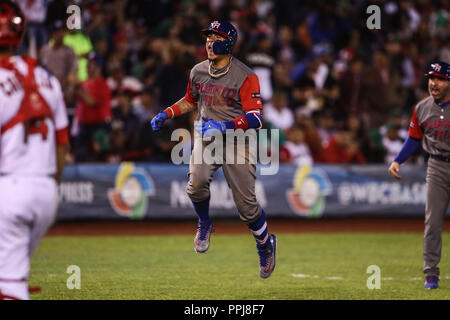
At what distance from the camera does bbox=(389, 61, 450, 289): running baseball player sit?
826 cm

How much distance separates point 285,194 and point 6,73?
37.0 feet

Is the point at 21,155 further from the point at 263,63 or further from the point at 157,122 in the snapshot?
the point at 263,63

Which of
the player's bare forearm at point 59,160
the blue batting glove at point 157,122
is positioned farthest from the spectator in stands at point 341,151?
the player's bare forearm at point 59,160

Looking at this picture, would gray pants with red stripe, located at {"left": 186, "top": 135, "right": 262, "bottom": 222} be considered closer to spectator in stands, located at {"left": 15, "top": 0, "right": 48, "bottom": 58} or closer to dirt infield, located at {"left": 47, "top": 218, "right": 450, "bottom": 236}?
dirt infield, located at {"left": 47, "top": 218, "right": 450, "bottom": 236}

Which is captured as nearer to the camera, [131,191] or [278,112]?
[131,191]

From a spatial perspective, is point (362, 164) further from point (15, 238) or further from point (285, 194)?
point (15, 238)

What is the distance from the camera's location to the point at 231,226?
15414 mm

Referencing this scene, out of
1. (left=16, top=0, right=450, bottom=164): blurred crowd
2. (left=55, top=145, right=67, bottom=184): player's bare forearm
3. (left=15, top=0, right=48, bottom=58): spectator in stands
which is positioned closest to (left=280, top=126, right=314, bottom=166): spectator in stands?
(left=16, top=0, right=450, bottom=164): blurred crowd

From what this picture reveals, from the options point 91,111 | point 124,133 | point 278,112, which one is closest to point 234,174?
point 91,111

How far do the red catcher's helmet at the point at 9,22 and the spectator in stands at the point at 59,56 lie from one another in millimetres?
9663

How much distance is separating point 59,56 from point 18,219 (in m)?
10.1

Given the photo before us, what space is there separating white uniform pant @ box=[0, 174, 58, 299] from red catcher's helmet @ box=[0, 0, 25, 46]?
0.86 meters

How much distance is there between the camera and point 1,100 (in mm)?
4566
